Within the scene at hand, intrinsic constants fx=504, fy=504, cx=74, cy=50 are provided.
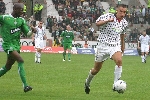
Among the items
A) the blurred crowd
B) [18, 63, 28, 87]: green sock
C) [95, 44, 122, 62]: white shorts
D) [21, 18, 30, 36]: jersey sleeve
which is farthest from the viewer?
the blurred crowd

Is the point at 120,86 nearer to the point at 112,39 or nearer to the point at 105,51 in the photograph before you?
the point at 105,51

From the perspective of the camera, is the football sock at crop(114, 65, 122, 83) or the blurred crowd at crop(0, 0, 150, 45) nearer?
the football sock at crop(114, 65, 122, 83)

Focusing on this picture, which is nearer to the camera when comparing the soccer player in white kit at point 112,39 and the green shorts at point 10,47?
the soccer player in white kit at point 112,39

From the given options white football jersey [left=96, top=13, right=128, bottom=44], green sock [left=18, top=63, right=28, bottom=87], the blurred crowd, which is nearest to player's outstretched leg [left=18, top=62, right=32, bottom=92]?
green sock [left=18, top=63, right=28, bottom=87]

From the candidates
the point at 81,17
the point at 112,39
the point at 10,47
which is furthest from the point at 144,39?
the point at 10,47

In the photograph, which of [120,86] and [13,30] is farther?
[13,30]

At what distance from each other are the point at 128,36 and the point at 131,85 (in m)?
36.0

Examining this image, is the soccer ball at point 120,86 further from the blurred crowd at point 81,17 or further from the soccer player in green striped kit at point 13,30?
the blurred crowd at point 81,17

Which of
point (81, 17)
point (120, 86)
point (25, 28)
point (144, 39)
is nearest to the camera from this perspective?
point (120, 86)

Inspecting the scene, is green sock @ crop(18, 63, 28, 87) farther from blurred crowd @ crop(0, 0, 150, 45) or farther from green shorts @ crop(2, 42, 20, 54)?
blurred crowd @ crop(0, 0, 150, 45)

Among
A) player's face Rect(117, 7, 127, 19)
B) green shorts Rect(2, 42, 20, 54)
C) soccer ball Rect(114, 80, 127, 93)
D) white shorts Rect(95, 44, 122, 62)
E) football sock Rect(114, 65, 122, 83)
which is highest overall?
player's face Rect(117, 7, 127, 19)

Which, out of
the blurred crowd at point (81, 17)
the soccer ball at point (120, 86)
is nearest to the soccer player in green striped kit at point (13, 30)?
the soccer ball at point (120, 86)

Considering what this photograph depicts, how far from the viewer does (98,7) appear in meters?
57.4

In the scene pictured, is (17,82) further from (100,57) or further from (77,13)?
(77,13)
